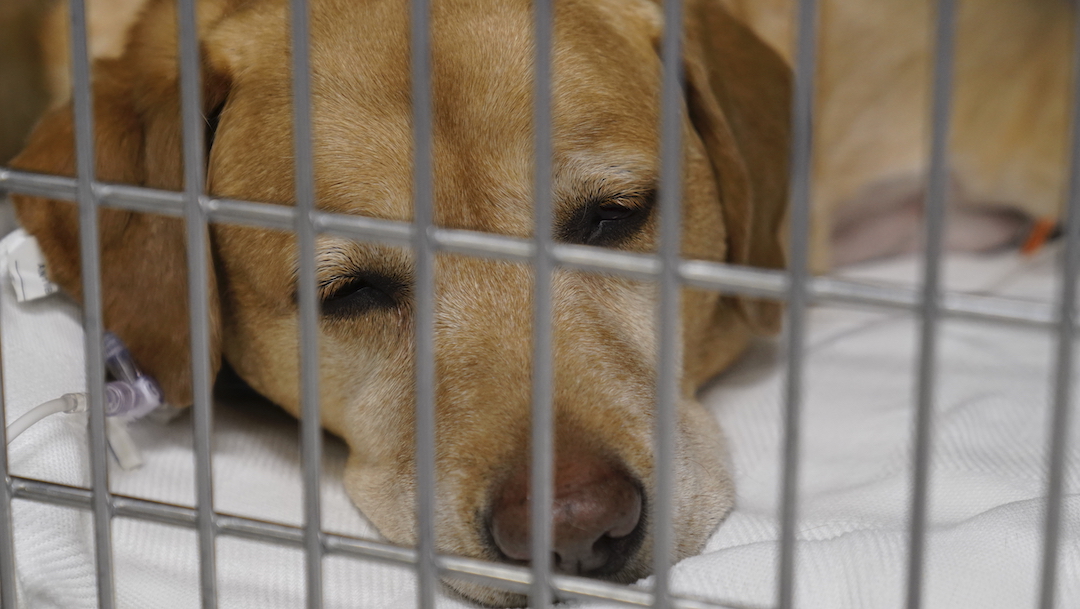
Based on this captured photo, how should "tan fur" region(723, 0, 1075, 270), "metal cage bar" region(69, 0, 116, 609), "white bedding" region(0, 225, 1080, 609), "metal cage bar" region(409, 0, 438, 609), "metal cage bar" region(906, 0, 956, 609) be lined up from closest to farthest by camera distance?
"metal cage bar" region(906, 0, 956, 609)
"metal cage bar" region(409, 0, 438, 609)
"metal cage bar" region(69, 0, 116, 609)
"white bedding" region(0, 225, 1080, 609)
"tan fur" region(723, 0, 1075, 270)

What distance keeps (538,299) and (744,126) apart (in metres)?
0.88

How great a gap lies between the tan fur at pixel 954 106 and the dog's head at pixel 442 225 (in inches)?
32.4

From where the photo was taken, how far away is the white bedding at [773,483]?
3.31 ft

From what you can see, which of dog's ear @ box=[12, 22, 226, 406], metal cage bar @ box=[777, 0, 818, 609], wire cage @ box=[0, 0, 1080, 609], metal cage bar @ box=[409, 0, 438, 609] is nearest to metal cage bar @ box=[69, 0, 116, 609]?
wire cage @ box=[0, 0, 1080, 609]

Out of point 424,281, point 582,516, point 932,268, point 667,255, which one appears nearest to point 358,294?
point 582,516

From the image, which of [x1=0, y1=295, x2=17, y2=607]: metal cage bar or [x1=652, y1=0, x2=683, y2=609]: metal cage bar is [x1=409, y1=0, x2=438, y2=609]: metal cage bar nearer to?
[x1=652, y1=0, x2=683, y2=609]: metal cage bar

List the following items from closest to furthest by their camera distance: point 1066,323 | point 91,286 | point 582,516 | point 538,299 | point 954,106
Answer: point 1066,323 < point 538,299 < point 91,286 < point 582,516 < point 954,106

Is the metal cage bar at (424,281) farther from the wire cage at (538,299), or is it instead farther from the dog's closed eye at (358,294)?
the dog's closed eye at (358,294)

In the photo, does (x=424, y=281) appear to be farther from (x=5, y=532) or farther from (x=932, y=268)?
(x=5, y=532)

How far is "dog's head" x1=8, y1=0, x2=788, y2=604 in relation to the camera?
1170 millimetres

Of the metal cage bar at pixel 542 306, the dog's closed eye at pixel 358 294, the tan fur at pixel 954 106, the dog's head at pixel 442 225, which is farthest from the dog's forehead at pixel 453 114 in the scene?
the tan fur at pixel 954 106

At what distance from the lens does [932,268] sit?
2.17ft

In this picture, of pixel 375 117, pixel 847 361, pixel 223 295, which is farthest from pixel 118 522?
pixel 847 361

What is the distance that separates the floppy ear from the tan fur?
570mm
